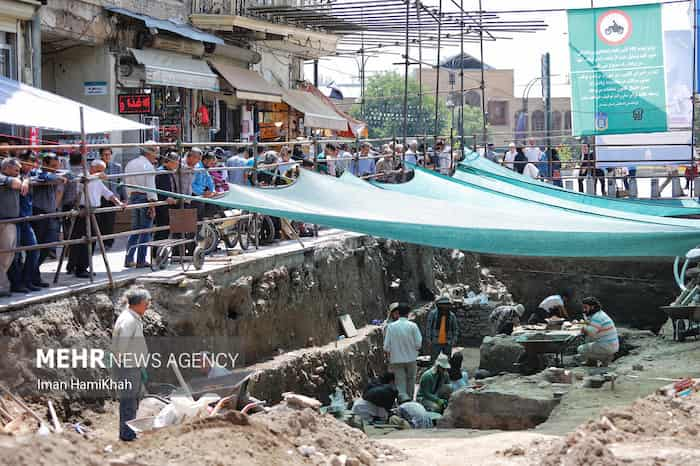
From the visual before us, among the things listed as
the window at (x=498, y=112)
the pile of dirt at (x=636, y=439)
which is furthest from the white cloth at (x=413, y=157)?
the window at (x=498, y=112)

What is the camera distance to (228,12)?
22.8 m

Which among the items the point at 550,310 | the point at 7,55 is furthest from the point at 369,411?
the point at 7,55

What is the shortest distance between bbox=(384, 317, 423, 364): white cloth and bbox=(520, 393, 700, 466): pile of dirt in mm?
4636

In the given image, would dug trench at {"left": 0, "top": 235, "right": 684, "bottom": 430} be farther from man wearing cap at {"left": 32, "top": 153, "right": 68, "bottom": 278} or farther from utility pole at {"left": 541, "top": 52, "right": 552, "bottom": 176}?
utility pole at {"left": 541, "top": 52, "right": 552, "bottom": 176}

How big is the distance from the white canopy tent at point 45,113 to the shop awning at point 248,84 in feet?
32.1

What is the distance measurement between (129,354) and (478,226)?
413cm

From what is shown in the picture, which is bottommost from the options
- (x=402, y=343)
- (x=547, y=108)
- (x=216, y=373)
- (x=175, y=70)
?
(x=402, y=343)

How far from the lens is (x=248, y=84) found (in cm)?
2331

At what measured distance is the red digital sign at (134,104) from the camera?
18.7m

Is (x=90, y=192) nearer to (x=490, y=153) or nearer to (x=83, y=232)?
(x=83, y=232)

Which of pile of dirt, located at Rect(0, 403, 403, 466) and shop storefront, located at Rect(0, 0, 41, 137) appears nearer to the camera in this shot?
pile of dirt, located at Rect(0, 403, 403, 466)

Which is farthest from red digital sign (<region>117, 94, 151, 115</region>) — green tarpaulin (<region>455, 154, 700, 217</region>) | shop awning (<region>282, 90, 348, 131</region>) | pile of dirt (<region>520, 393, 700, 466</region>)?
pile of dirt (<region>520, 393, 700, 466</region>)

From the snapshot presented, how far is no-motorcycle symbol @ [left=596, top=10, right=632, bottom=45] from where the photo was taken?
1944 centimetres

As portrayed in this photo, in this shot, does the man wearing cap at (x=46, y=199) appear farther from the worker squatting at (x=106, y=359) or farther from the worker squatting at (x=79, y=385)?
the worker squatting at (x=79, y=385)
